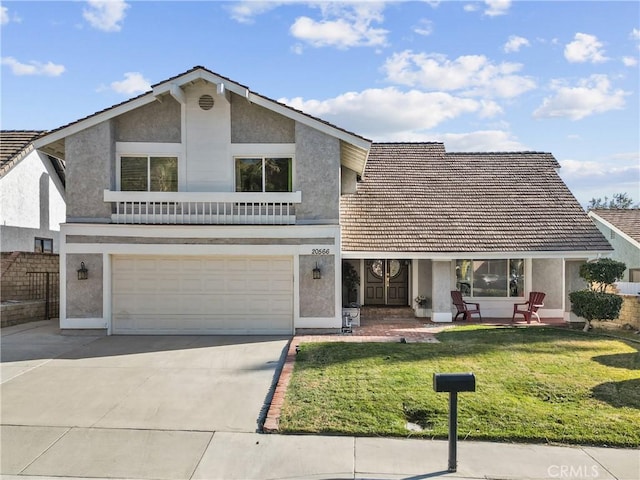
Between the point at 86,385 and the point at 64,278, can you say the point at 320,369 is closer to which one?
the point at 86,385

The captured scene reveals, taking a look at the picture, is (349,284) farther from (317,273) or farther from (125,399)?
(125,399)

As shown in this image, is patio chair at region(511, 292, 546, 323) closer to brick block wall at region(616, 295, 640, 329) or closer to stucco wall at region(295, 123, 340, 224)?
brick block wall at region(616, 295, 640, 329)

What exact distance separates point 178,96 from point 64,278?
589cm

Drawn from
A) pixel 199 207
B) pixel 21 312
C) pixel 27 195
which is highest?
pixel 27 195

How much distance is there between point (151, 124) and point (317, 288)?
6632mm

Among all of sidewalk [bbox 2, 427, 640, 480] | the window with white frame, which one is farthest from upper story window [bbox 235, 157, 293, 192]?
sidewalk [bbox 2, 427, 640, 480]

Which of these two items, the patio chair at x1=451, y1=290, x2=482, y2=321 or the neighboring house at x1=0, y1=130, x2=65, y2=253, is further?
the neighboring house at x1=0, y1=130, x2=65, y2=253

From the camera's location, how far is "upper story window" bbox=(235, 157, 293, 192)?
13.6 m

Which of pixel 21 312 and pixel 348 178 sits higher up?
pixel 348 178

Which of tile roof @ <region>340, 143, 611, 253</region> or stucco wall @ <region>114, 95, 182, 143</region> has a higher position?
stucco wall @ <region>114, 95, 182, 143</region>

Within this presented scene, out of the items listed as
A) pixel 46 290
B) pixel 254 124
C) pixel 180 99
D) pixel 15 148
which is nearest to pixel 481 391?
pixel 254 124

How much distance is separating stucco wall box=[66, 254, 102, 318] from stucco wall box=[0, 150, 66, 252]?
673cm

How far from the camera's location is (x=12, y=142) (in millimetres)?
19938

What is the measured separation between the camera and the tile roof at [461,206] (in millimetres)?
14922
